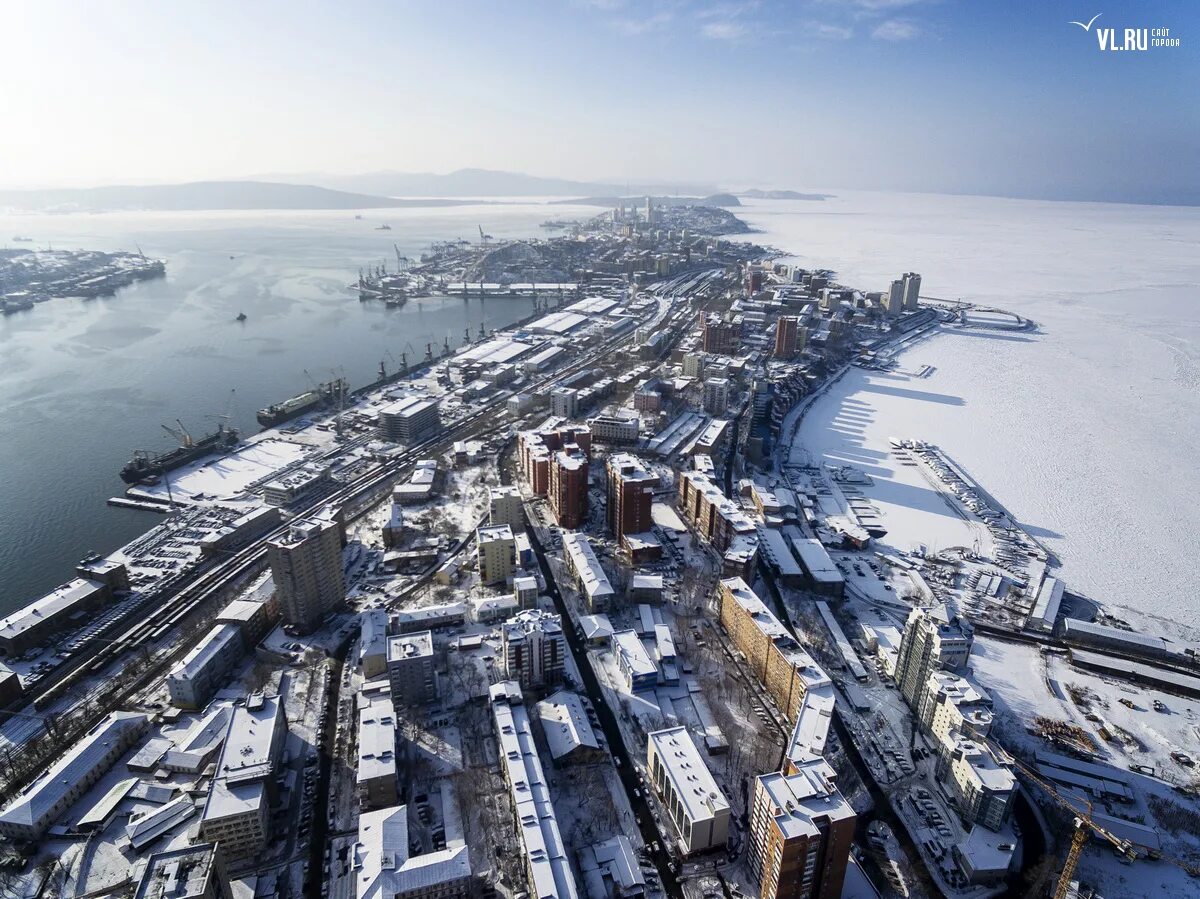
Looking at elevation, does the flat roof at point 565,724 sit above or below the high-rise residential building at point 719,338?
below

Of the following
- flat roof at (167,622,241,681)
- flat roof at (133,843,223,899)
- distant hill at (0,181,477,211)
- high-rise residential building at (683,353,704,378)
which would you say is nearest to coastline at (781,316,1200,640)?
high-rise residential building at (683,353,704,378)

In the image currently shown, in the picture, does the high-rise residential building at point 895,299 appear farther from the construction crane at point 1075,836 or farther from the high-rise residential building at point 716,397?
the construction crane at point 1075,836

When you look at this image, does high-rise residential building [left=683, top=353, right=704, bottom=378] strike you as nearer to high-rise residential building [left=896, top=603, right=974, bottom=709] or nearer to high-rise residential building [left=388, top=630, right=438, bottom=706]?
high-rise residential building [left=896, top=603, right=974, bottom=709]

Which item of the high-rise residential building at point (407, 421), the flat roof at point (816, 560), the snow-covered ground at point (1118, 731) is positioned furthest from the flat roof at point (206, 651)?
the snow-covered ground at point (1118, 731)

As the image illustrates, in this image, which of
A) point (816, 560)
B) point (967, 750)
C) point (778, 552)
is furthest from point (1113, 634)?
point (778, 552)

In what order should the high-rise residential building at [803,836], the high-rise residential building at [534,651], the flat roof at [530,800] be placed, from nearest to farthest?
the high-rise residential building at [803,836], the flat roof at [530,800], the high-rise residential building at [534,651]

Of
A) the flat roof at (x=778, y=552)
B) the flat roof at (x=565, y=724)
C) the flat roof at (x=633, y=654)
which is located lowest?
the flat roof at (x=565, y=724)

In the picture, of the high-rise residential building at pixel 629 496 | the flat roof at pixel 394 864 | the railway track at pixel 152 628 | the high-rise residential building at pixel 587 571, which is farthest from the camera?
the high-rise residential building at pixel 629 496
